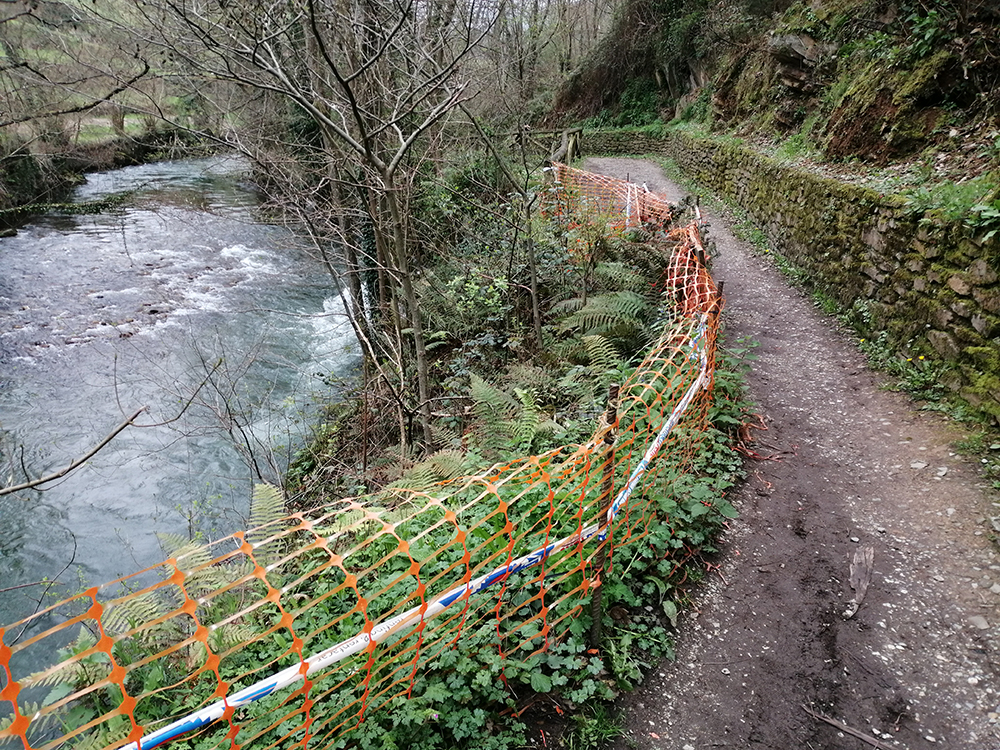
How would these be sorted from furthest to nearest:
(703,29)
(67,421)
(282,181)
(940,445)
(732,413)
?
(703,29) < (67,421) < (282,181) < (732,413) < (940,445)

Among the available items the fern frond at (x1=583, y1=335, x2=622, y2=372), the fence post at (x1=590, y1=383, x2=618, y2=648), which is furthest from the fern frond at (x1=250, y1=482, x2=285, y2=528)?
the fern frond at (x1=583, y1=335, x2=622, y2=372)

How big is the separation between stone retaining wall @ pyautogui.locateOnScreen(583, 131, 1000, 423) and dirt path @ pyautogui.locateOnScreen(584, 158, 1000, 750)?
0.64m

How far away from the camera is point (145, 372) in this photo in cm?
1012

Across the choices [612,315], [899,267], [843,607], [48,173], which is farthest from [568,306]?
[48,173]

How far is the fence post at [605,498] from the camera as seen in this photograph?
2.92 m

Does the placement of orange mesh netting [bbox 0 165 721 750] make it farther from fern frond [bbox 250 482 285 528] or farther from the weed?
the weed

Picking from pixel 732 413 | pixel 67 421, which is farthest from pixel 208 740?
pixel 67 421

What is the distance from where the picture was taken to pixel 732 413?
4.93 metres

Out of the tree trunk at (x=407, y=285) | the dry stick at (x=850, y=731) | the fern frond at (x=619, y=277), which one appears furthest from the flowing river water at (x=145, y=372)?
the fern frond at (x=619, y=277)

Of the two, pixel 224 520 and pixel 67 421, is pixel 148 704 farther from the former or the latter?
pixel 67 421

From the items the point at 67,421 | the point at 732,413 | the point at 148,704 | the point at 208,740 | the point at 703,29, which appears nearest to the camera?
the point at 208,740

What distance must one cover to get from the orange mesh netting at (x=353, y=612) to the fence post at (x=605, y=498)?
0.03 m

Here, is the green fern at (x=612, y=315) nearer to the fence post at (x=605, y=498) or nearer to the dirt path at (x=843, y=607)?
the dirt path at (x=843, y=607)

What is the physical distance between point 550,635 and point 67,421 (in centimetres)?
957
